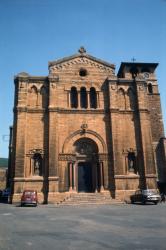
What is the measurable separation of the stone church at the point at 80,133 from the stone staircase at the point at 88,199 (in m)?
0.74

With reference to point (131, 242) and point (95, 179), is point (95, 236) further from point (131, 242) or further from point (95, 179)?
point (95, 179)

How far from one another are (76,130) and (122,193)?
7880 millimetres

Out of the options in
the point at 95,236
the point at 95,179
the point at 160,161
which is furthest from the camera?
the point at 160,161

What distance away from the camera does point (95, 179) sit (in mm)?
26062

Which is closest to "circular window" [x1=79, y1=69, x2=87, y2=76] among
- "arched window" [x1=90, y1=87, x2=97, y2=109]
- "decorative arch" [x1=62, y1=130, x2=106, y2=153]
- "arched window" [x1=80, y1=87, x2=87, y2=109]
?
"arched window" [x1=80, y1=87, x2=87, y2=109]

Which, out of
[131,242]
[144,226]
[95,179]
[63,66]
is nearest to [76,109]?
[63,66]

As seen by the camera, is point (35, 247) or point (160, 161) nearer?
point (35, 247)

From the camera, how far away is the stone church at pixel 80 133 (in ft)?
80.9

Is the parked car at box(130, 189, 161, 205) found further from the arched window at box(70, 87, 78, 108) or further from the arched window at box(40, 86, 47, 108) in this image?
the arched window at box(40, 86, 47, 108)

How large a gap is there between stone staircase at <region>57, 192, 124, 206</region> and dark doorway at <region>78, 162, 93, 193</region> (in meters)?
1.83

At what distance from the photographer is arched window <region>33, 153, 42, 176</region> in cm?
2500

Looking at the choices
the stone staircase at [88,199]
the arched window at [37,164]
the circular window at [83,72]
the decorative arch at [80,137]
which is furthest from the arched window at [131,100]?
the arched window at [37,164]

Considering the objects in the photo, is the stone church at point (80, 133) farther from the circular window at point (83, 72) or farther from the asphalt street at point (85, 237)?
the asphalt street at point (85, 237)

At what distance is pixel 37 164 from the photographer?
82.6 feet
